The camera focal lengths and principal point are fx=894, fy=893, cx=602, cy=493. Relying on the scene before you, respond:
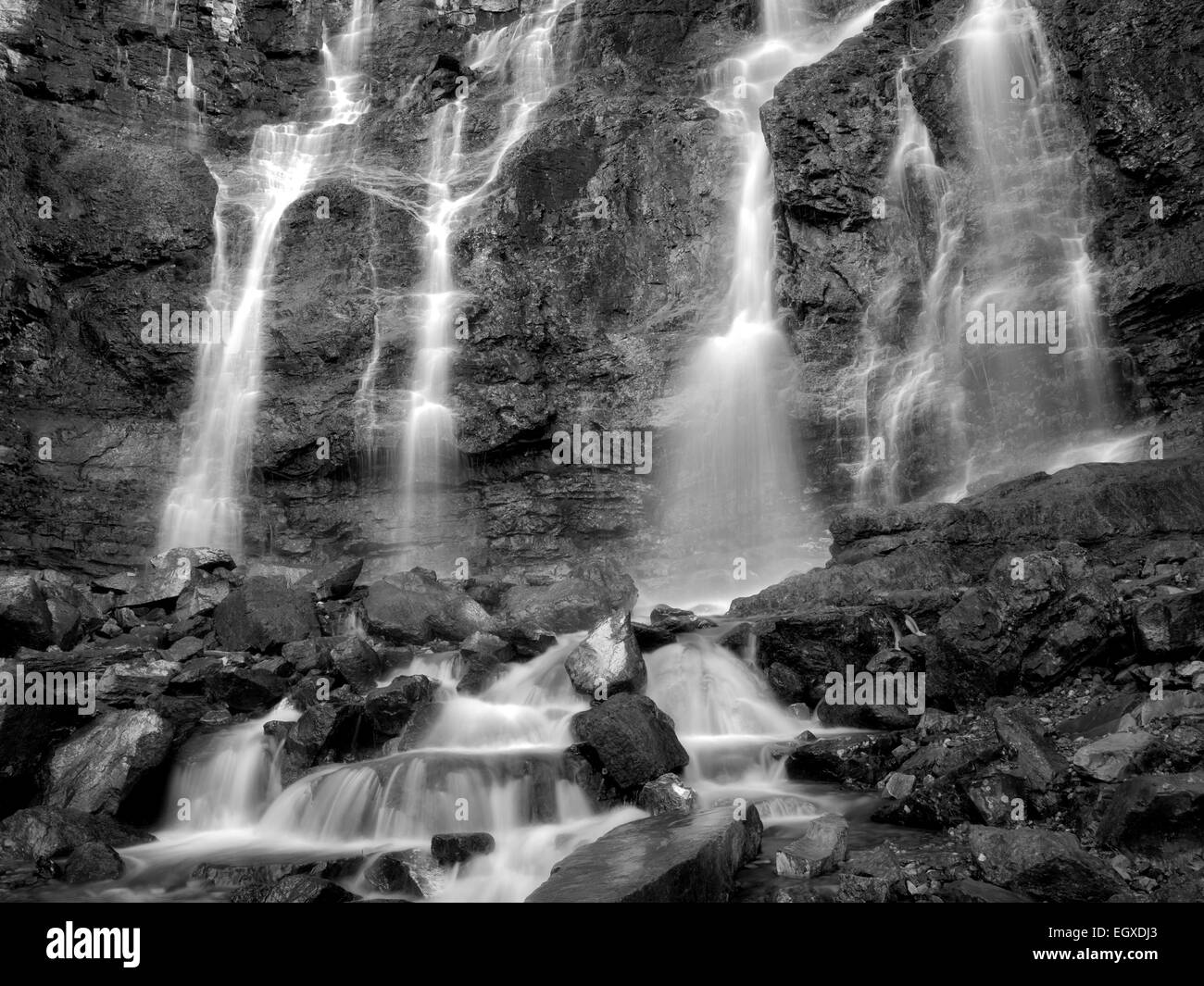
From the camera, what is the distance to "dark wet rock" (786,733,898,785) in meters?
9.43

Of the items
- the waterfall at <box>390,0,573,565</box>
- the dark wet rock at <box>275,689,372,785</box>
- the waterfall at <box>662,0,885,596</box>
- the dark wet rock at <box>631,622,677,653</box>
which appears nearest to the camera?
the dark wet rock at <box>275,689,372,785</box>

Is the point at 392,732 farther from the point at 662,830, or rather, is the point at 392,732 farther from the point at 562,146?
the point at 562,146

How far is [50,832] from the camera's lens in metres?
8.98

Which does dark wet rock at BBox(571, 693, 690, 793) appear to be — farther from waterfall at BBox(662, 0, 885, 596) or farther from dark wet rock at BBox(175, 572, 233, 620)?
waterfall at BBox(662, 0, 885, 596)

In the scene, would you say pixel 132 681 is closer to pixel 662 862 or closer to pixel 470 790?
pixel 470 790

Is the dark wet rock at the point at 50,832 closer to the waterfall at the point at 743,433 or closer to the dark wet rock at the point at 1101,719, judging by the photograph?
the dark wet rock at the point at 1101,719

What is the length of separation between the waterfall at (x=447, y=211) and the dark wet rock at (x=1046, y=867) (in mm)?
17089

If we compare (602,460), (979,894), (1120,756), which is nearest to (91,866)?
(979,894)

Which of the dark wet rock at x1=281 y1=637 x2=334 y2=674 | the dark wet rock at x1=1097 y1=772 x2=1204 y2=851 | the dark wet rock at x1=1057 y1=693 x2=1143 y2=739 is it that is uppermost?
the dark wet rock at x1=281 y1=637 x2=334 y2=674

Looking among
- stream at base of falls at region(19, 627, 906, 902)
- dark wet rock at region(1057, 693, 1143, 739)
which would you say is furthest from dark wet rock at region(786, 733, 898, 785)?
dark wet rock at region(1057, 693, 1143, 739)

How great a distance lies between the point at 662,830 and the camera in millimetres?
7688

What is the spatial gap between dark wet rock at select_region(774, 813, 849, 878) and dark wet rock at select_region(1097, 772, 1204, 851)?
1.95m

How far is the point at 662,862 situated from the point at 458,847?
8.20 feet
